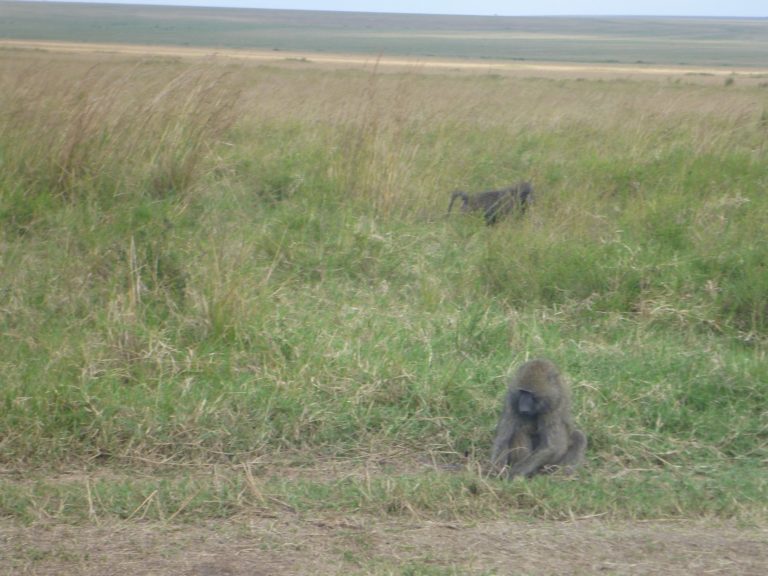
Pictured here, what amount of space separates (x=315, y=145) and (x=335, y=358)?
178 inches

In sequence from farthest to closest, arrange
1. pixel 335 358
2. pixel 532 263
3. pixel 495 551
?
pixel 532 263 < pixel 335 358 < pixel 495 551

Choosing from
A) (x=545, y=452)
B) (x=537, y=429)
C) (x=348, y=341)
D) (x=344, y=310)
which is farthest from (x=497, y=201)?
(x=545, y=452)

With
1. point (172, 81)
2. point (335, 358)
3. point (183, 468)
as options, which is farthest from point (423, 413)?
point (172, 81)

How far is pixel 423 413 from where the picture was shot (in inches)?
175

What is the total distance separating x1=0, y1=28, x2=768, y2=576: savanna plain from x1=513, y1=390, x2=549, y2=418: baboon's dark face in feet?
1.02

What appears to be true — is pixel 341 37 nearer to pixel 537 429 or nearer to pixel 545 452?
pixel 537 429

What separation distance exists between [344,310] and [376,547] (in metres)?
2.61

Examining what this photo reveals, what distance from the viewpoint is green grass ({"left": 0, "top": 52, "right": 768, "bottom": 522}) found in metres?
3.88

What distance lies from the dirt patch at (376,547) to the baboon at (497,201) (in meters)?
4.38

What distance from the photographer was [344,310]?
563 centimetres

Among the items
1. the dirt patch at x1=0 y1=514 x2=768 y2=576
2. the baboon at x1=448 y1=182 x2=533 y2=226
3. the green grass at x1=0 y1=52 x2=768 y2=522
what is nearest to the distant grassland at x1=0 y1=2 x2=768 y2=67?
the baboon at x1=448 y1=182 x2=533 y2=226

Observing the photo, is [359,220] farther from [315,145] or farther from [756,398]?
[756,398]

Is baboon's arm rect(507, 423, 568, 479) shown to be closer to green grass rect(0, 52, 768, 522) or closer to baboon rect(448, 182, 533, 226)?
green grass rect(0, 52, 768, 522)

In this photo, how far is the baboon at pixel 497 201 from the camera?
24.7ft
